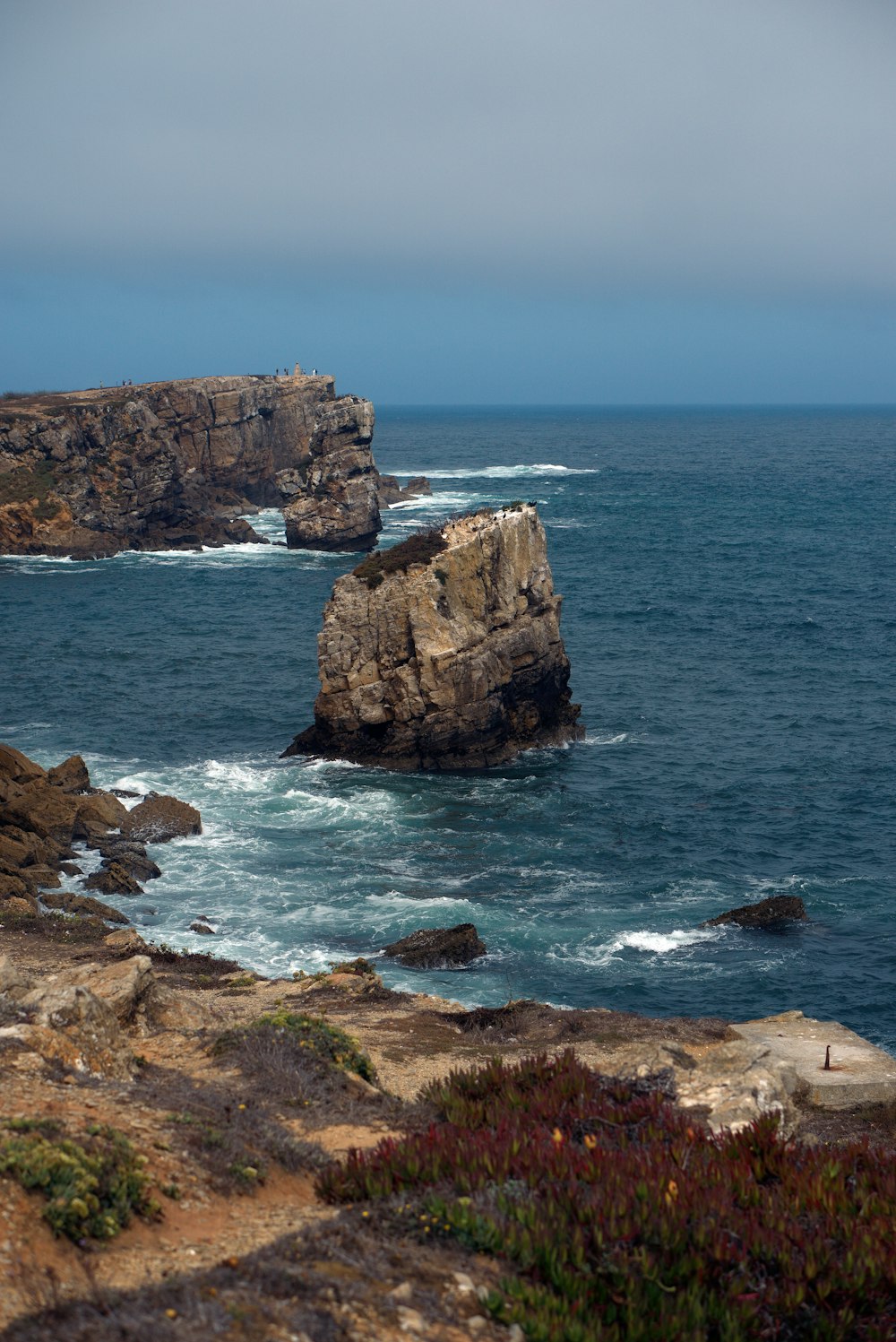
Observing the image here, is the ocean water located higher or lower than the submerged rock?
lower

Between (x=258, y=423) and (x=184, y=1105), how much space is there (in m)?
113

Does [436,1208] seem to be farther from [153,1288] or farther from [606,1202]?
[153,1288]

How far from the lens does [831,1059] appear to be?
73.2 ft

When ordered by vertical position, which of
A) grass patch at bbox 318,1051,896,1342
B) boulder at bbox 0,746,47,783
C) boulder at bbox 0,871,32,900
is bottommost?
boulder at bbox 0,871,32,900

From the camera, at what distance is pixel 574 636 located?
70625mm

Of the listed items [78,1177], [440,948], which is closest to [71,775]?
[440,948]

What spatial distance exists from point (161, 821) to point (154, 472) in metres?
68.0

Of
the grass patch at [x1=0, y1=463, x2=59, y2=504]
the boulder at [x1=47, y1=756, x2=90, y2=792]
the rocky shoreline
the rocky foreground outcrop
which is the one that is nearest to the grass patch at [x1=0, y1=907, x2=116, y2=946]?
the rocky shoreline

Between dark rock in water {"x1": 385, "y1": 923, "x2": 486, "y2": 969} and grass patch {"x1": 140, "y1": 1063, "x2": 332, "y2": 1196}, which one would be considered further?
dark rock in water {"x1": 385, "y1": 923, "x2": 486, "y2": 969}

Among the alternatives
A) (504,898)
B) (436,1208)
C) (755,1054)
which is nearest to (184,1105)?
(436,1208)

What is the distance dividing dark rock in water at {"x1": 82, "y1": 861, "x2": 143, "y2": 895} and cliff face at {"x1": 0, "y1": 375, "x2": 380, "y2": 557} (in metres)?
64.3

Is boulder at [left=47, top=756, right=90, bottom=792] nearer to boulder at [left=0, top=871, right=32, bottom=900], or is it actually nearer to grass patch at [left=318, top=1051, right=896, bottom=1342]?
boulder at [left=0, top=871, right=32, bottom=900]

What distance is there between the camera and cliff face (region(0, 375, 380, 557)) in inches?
3890

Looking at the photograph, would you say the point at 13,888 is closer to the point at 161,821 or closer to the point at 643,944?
the point at 161,821
